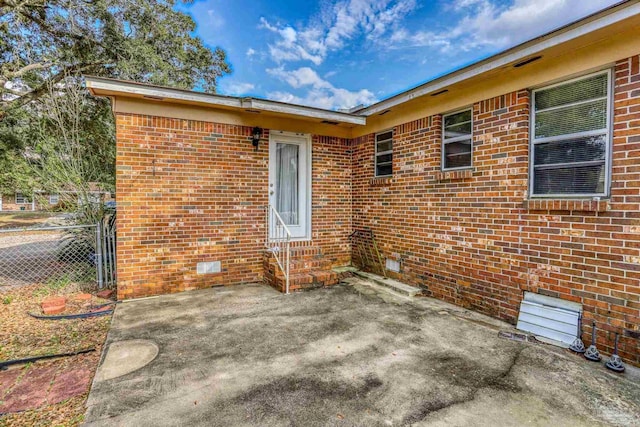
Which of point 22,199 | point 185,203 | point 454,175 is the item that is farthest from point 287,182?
point 22,199

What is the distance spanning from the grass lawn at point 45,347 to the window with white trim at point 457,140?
4.82 m

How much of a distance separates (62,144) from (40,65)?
4216 mm

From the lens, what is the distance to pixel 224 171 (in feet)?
17.1

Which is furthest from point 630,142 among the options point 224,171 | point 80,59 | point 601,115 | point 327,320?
point 80,59

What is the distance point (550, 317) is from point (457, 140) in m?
2.53

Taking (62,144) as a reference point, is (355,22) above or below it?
above

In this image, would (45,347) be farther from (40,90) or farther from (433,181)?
(40,90)

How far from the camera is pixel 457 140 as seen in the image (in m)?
4.45

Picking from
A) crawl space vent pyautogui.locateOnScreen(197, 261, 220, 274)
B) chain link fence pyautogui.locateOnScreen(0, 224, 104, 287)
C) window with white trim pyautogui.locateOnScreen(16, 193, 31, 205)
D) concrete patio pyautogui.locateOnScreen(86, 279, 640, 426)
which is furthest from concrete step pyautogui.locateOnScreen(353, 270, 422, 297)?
window with white trim pyautogui.locateOnScreen(16, 193, 31, 205)

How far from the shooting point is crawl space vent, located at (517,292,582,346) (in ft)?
10.3

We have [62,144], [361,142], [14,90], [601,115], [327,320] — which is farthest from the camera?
[14,90]

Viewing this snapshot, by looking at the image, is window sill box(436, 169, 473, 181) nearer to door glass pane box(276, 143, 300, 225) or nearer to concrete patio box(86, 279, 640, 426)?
concrete patio box(86, 279, 640, 426)

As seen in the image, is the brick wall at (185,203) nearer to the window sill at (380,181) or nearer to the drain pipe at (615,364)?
the window sill at (380,181)

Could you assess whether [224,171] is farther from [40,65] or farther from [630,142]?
[40,65]
